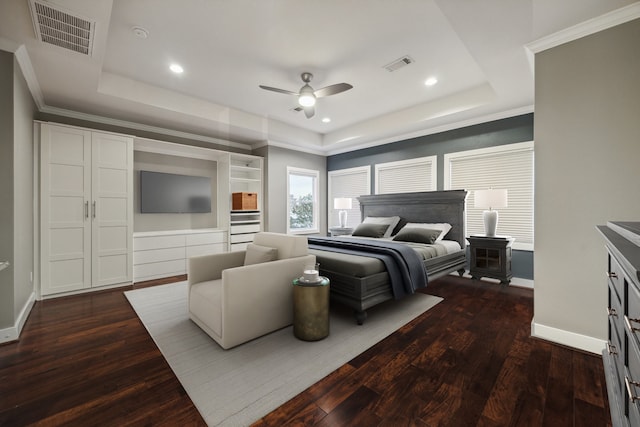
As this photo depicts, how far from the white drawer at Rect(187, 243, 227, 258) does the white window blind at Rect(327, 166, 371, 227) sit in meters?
2.71

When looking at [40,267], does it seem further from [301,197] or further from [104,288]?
[301,197]

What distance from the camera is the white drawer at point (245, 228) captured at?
5259 millimetres

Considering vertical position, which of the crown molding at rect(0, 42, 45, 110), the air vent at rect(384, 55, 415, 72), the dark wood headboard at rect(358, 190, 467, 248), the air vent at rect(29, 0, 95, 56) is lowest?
the dark wood headboard at rect(358, 190, 467, 248)

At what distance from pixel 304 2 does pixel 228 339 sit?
2.83 meters

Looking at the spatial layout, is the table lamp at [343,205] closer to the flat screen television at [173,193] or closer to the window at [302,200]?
the window at [302,200]

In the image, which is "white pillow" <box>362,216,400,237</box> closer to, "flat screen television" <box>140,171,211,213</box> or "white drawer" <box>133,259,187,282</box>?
"flat screen television" <box>140,171,211,213</box>

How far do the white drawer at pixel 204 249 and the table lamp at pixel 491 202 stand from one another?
436 cm

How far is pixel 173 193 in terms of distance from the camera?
488cm

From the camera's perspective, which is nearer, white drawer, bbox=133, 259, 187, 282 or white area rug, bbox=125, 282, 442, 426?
white area rug, bbox=125, 282, 442, 426

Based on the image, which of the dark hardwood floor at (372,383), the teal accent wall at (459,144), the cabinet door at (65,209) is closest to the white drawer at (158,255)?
the cabinet door at (65,209)

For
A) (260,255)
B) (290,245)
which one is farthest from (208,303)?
(290,245)

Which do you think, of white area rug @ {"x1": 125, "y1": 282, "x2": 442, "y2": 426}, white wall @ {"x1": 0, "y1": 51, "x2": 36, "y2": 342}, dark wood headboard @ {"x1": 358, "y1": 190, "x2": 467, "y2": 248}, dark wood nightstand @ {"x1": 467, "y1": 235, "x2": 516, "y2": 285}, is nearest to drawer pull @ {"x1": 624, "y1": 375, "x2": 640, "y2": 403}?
white area rug @ {"x1": 125, "y1": 282, "x2": 442, "y2": 426}

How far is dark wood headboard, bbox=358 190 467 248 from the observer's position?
4.39 m

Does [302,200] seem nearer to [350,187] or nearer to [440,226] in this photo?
[350,187]
